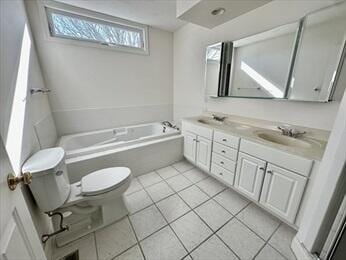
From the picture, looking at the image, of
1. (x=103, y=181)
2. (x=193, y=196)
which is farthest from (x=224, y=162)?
(x=103, y=181)

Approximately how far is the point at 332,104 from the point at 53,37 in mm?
3338

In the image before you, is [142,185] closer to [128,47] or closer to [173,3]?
[128,47]

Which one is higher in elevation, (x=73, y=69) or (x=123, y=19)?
(x=123, y=19)

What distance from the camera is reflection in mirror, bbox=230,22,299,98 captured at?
151cm

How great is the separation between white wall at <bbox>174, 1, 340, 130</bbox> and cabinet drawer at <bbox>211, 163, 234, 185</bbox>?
2.63 feet

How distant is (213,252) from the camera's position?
1.18 m

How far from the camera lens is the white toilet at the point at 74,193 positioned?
1.01 meters

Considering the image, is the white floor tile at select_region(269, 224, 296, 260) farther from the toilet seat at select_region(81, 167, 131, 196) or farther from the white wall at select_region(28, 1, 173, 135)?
the white wall at select_region(28, 1, 173, 135)

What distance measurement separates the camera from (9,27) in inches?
41.5

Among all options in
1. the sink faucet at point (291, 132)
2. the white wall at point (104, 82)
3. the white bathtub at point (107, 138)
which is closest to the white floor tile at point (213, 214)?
the sink faucet at point (291, 132)

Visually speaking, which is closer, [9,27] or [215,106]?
[9,27]

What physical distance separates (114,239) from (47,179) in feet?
2.57

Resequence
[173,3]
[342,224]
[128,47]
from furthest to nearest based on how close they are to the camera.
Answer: [128,47]
[173,3]
[342,224]

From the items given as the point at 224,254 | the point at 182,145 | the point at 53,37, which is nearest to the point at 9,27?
the point at 53,37
